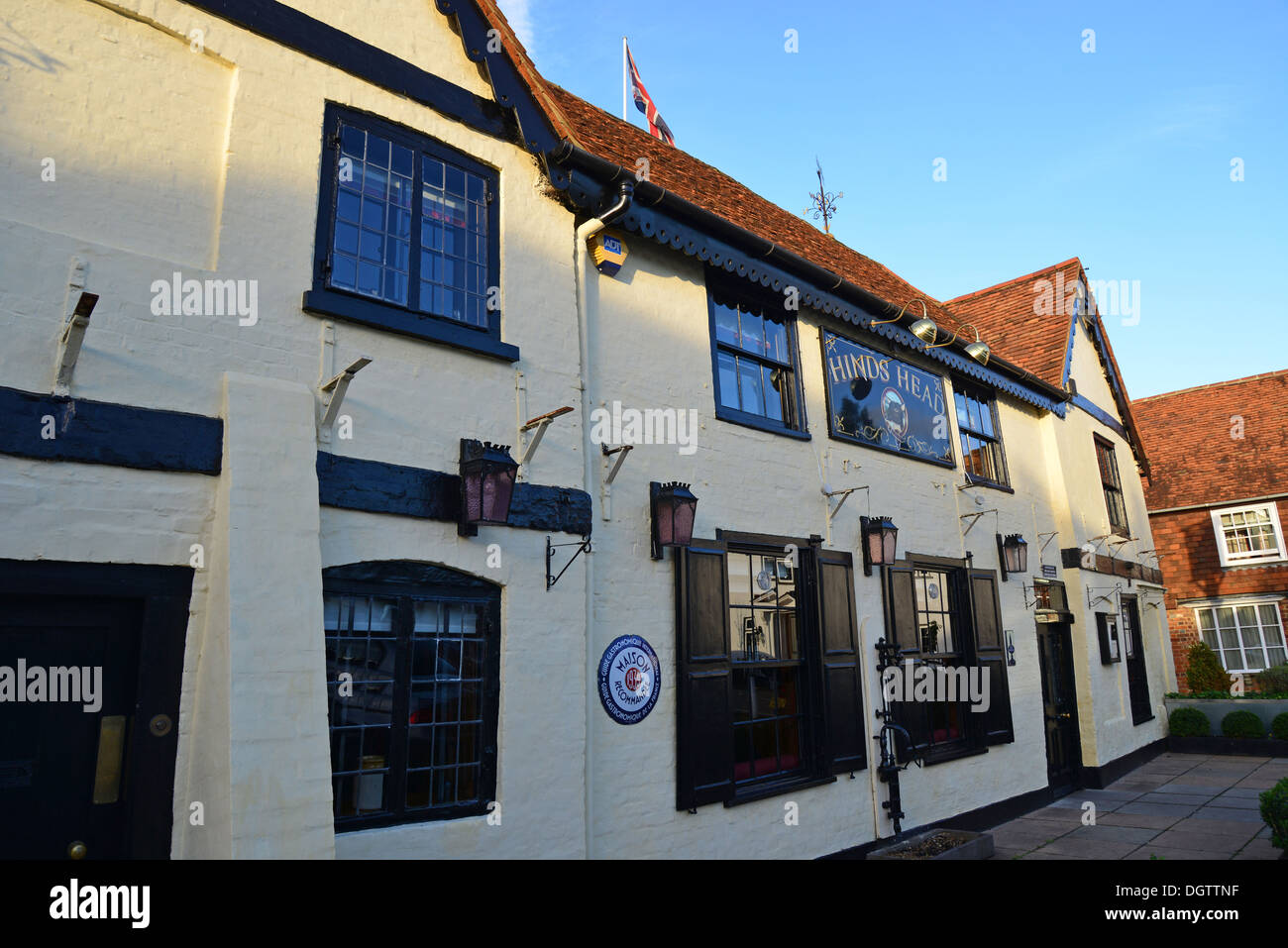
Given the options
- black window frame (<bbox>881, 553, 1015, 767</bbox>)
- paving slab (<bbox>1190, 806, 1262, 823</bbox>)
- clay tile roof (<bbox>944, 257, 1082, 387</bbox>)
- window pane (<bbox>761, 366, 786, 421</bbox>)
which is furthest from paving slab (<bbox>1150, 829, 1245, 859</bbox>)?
→ clay tile roof (<bbox>944, 257, 1082, 387</bbox>)

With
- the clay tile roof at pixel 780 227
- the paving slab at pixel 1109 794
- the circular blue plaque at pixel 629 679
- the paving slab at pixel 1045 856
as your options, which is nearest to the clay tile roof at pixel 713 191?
the clay tile roof at pixel 780 227

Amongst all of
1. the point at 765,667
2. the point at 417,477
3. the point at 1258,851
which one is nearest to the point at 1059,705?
the point at 1258,851

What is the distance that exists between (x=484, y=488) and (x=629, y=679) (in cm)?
198

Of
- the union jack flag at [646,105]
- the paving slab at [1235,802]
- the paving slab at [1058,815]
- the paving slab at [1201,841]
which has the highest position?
the union jack flag at [646,105]

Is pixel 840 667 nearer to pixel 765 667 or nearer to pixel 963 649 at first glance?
pixel 765 667

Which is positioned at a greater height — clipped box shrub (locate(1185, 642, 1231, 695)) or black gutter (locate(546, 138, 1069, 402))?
black gutter (locate(546, 138, 1069, 402))

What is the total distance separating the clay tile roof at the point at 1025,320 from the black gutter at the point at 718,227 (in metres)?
5.68

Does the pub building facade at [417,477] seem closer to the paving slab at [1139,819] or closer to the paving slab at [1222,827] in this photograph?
the paving slab at [1139,819]

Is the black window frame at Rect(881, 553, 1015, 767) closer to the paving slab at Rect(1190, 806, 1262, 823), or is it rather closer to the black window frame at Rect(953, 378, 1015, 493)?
the black window frame at Rect(953, 378, 1015, 493)

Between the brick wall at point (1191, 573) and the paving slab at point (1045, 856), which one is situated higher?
the brick wall at point (1191, 573)

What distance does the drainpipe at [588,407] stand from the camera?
561 cm

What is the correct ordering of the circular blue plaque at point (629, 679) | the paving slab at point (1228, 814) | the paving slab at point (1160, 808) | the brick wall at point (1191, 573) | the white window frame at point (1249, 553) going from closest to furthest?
the circular blue plaque at point (629, 679) → the paving slab at point (1228, 814) → the paving slab at point (1160, 808) → the white window frame at point (1249, 553) → the brick wall at point (1191, 573)

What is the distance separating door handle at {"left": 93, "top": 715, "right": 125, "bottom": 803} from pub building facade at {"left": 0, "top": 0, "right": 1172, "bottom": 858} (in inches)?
0.5

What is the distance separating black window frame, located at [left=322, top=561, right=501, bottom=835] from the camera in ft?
15.5
